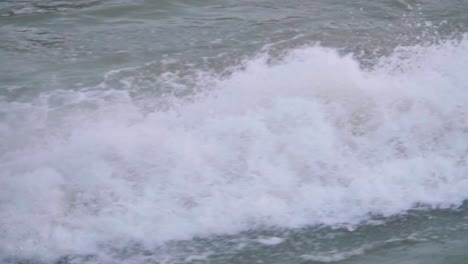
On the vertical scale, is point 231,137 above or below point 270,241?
above

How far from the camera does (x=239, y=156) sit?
544 centimetres

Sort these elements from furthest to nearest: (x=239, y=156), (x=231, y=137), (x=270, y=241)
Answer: (x=231, y=137)
(x=239, y=156)
(x=270, y=241)

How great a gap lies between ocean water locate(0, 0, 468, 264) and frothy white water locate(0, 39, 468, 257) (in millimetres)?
14

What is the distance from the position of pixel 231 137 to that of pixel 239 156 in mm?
241

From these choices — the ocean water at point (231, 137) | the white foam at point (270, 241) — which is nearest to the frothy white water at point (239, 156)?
the ocean water at point (231, 137)

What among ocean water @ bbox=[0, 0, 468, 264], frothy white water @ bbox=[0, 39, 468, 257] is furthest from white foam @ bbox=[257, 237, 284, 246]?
frothy white water @ bbox=[0, 39, 468, 257]

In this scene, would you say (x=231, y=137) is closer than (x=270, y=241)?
No

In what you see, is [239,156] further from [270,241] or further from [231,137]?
[270,241]

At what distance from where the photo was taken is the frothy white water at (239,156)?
4.76m

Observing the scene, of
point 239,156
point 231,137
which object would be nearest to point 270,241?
point 239,156

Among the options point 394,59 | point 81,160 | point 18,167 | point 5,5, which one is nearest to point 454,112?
point 394,59

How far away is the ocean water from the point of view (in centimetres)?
455

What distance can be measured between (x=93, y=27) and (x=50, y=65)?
3.41ft

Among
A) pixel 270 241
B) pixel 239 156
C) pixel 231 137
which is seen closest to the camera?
pixel 270 241
